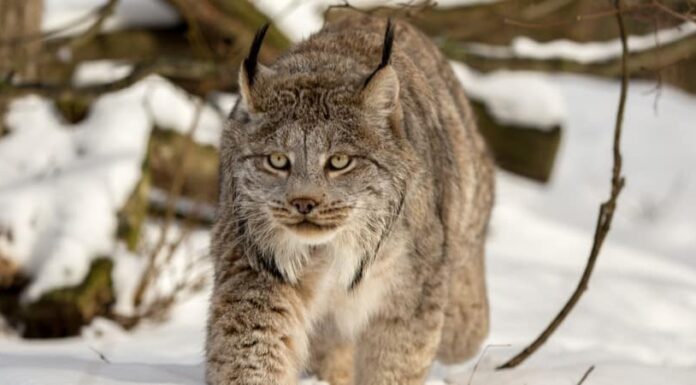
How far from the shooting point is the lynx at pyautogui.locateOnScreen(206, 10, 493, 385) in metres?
4.03

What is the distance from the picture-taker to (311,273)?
424 cm

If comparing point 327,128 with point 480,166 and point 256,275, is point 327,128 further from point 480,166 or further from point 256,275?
point 480,166

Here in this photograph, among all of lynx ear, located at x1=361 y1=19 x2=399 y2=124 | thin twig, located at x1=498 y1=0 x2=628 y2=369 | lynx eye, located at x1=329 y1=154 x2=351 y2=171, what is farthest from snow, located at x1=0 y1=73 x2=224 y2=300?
lynx eye, located at x1=329 y1=154 x2=351 y2=171

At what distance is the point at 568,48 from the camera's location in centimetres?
1023

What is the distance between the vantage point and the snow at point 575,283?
4879mm

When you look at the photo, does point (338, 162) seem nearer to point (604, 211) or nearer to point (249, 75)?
point (249, 75)

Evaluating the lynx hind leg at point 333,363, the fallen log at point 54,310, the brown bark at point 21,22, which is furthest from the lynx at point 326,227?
the brown bark at point 21,22

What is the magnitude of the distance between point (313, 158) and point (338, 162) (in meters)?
0.09

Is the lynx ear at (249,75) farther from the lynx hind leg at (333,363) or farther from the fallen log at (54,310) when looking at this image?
the fallen log at (54,310)

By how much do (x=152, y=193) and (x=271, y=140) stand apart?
468cm

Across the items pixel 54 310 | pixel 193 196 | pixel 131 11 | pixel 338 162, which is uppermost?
pixel 338 162

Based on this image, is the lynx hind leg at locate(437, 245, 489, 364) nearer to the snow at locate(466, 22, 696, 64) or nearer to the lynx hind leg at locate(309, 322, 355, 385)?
the lynx hind leg at locate(309, 322, 355, 385)

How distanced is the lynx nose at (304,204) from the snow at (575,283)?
0.83 m

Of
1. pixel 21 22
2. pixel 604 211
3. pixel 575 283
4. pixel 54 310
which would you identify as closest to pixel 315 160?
pixel 604 211
